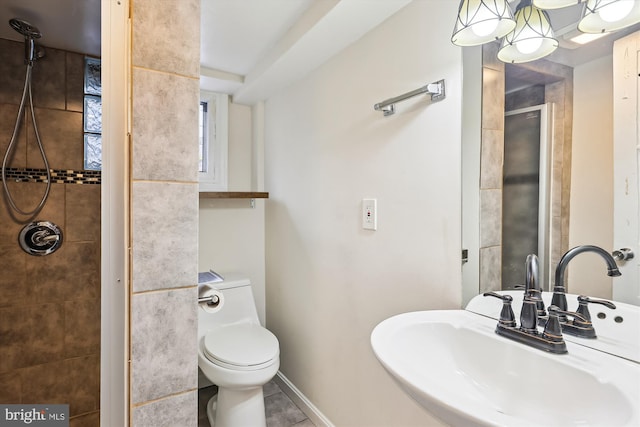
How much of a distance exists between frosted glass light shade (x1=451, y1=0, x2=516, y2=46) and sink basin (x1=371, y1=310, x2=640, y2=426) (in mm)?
851

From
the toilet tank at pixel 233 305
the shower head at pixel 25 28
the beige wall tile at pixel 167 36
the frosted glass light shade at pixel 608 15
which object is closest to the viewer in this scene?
the frosted glass light shade at pixel 608 15

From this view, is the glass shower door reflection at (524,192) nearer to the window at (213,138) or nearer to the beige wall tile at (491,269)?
the beige wall tile at (491,269)

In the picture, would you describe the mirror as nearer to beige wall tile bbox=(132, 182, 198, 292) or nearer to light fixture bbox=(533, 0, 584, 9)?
light fixture bbox=(533, 0, 584, 9)

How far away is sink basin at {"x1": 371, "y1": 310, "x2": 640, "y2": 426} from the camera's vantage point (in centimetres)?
60

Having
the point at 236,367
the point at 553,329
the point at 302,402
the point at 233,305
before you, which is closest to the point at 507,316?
the point at 553,329

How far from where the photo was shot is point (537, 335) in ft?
2.65

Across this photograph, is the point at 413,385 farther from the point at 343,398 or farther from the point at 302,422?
the point at 302,422

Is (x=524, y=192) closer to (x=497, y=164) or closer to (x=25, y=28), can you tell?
(x=497, y=164)

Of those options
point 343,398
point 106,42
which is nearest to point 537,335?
point 343,398

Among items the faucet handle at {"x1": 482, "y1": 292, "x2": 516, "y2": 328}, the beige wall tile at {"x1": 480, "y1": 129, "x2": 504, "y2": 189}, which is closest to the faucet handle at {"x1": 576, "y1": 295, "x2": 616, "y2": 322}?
the faucet handle at {"x1": 482, "y1": 292, "x2": 516, "y2": 328}

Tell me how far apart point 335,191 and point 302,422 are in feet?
4.46

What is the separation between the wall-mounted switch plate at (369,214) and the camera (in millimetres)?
1418

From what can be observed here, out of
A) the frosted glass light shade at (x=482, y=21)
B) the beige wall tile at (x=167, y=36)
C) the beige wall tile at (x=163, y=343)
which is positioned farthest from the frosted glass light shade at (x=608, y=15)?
the beige wall tile at (x=163, y=343)

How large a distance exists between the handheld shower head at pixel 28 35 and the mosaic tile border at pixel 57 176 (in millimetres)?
510
